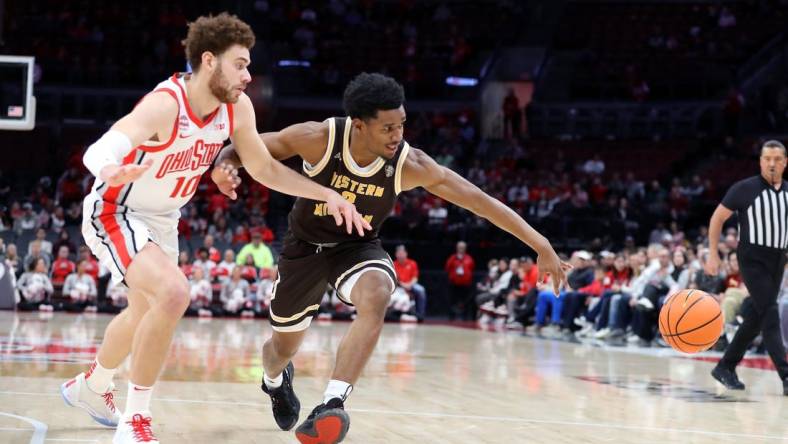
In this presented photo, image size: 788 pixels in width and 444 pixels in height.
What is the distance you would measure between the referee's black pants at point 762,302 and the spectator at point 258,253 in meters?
11.0

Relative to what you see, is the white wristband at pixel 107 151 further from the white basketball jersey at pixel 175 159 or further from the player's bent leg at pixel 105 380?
the player's bent leg at pixel 105 380

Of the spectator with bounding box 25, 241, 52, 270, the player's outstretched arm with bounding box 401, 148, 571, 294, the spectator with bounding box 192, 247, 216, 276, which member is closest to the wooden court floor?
the player's outstretched arm with bounding box 401, 148, 571, 294

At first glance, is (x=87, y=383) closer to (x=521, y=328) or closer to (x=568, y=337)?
(x=568, y=337)

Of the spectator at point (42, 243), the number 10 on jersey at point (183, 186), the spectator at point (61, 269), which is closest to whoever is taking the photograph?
the number 10 on jersey at point (183, 186)

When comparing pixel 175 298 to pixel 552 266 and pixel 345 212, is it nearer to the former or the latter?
pixel 345 212

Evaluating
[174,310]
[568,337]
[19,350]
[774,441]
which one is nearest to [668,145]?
[568,337]

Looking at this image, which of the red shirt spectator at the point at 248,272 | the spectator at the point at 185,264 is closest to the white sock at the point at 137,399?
the spectator at the point at 185,264

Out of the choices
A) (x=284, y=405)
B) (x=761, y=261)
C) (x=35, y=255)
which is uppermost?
(x=35, y=255)

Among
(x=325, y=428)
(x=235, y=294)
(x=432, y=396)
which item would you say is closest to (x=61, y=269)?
(x=235, y=294)

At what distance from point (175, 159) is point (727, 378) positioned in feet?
18.0

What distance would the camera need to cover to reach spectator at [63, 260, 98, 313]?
1819cm

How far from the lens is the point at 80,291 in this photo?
18188 mm

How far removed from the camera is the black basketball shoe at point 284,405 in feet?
19.3

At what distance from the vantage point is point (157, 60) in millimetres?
27016
